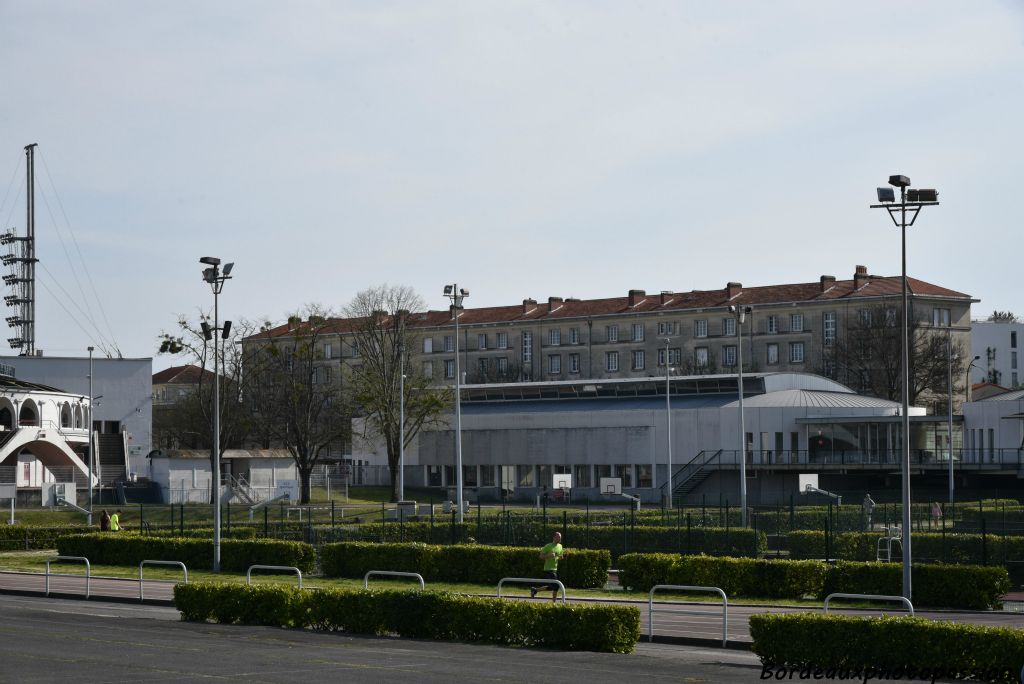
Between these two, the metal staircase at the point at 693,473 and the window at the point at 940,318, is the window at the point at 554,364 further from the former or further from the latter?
the metal staircase at the point at 693,473

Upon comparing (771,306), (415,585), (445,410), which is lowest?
(415,585)

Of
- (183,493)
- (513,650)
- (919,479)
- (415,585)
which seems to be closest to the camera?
(513,650)

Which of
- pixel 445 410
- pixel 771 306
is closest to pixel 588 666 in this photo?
pixel 445 410

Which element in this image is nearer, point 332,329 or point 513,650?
point 513,650

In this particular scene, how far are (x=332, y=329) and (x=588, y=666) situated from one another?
124 metres

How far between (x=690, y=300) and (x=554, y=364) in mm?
14485

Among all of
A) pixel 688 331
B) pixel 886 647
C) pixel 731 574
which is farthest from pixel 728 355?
pixel 886 647

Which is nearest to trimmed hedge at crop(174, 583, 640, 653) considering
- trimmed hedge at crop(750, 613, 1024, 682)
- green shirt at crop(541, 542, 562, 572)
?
trimmed hedge at crop(750, 613, 1024, 682)

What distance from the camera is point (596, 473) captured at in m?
91.4

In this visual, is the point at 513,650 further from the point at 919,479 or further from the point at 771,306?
the point at 771,306

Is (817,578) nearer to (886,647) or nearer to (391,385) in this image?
(886,647)

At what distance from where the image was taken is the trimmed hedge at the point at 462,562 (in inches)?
1464

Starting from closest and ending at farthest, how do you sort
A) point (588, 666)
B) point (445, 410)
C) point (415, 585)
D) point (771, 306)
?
point (588, 666), point (415, 585), point (445, 410), point (771, 306)

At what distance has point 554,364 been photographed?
426 ft
